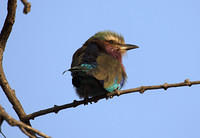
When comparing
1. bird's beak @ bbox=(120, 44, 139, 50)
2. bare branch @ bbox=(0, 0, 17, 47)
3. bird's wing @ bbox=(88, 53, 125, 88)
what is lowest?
bird's wing @ bbox=(88, 53, 125, 88)

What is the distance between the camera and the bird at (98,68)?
467 cm

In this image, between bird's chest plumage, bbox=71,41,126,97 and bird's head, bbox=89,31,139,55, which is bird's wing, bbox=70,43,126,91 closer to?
bird's chest plumage, bbox=71,41,126,97

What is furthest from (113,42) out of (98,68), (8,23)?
(8,23)

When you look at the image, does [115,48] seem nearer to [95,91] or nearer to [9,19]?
[95,91]

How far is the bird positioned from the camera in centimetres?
467

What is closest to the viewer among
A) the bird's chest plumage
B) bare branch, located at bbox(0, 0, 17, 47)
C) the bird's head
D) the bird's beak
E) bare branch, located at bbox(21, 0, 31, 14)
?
bare branch, located at bbox(21, 0, 31, 14)

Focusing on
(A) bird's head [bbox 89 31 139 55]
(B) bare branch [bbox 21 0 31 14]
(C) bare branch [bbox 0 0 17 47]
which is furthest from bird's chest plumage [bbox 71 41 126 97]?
(B) bare branch [bbox 21 0 31 14]

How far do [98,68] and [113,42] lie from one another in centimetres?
129

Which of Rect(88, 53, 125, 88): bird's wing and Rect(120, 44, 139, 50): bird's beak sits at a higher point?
Rect(120, 44, 139, 50): bird's beak

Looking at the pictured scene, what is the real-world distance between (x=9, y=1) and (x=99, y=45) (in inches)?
80.1

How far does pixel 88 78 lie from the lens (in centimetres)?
467

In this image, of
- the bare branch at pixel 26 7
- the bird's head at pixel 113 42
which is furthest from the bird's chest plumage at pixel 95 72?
the bare branch at pixel 26 7

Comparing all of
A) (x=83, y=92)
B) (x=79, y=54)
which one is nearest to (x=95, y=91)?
(x=83, y=92)

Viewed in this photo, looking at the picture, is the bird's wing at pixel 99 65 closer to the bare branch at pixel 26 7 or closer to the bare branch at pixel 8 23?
the bare branch at pixel 8 23
